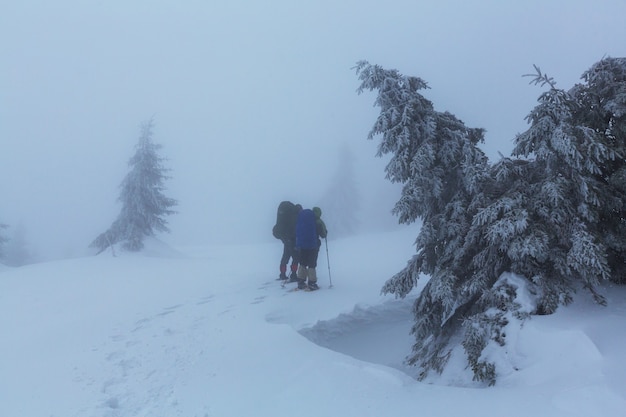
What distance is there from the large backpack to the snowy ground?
1813mm

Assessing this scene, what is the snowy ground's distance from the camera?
179 inches

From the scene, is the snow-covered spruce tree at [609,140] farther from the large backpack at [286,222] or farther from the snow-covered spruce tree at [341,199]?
the snow-covered spruce tree at [341,199]

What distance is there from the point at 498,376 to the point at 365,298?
5539 millimetres

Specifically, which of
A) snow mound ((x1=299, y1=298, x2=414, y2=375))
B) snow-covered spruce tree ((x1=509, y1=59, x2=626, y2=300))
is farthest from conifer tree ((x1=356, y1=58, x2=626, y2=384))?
snow mound ((x1=299, y1=298, x2=414, y2=375))

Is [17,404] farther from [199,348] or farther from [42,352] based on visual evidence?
[199,348]

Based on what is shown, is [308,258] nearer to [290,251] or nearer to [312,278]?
[312,278]

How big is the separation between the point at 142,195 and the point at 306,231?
16.1m

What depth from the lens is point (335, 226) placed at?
172ft

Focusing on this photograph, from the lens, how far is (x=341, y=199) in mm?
53500

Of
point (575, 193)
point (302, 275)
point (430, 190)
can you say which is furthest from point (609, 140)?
point (302, 275)

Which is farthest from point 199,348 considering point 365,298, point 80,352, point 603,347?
point 603,347

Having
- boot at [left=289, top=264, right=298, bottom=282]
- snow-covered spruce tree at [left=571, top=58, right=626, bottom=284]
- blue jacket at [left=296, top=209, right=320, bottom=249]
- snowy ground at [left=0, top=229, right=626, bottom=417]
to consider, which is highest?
snow-covered spruce tree at [left=571, top=58, right=626, bottom=284]

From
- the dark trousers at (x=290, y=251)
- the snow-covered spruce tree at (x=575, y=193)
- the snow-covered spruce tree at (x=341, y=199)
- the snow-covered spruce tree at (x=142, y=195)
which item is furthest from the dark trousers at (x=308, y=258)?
the snow-covered spruce tree at (x=341, y=199)

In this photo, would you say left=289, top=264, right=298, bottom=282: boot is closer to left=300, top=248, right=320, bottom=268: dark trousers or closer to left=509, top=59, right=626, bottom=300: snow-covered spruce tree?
left=300, top=248, right=320, bottom=268: dark trousers
